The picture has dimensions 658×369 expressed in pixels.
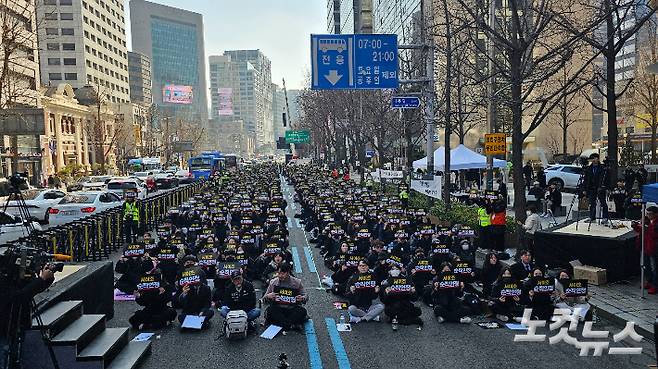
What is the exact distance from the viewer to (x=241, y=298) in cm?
1016

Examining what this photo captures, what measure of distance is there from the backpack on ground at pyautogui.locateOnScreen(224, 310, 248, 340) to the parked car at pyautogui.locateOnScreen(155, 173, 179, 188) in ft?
142

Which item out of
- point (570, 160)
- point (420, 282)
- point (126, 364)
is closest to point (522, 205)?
point (420, 282)

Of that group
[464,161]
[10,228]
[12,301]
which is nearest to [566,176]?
[464,161]

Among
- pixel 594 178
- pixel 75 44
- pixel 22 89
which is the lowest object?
pixel 594 178

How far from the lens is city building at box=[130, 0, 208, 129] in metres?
184

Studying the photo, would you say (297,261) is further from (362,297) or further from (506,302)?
(506,302)

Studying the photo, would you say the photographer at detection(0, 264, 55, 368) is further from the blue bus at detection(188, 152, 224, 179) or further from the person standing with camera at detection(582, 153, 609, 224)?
the blue bus at detection(188, 152, 224, 179)

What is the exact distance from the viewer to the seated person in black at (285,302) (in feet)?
32.8

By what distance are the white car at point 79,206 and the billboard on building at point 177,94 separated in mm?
149714

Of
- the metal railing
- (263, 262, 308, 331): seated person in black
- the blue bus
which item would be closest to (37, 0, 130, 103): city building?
the blue bus

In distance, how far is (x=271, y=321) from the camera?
10.1 m

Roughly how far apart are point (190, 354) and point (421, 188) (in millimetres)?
16471

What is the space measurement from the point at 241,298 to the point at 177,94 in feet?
542

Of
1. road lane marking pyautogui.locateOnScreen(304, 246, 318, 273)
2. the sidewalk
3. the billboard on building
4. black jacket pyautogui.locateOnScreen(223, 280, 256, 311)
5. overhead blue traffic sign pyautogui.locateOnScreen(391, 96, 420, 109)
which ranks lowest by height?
road lane marking pyautogui.locateOnScreen(304, 246, 318, 273)
